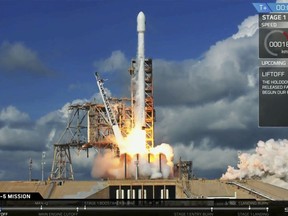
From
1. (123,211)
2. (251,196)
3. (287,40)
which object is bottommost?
(251,196)

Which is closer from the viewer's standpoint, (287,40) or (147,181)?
(287,40)

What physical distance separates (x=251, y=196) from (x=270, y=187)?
63.1 feet

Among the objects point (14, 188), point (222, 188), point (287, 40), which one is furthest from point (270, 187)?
point (287, 40)

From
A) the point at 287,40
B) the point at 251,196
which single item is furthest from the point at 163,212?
the point at 251,196

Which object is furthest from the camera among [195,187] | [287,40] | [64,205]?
[195,187]

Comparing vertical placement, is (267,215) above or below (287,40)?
below

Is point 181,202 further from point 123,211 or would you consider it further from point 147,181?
point 147,181

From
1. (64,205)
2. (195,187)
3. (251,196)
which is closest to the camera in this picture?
(64,205)

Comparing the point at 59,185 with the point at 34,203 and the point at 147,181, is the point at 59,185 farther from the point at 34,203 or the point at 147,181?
the point at 34,203

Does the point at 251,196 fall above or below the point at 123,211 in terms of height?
below

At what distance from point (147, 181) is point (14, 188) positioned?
4038cm

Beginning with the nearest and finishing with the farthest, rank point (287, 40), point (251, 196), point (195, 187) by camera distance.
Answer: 1. point (287, 40)
2. point (251, 196)
3. point (195, 187)

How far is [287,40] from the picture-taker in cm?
8912

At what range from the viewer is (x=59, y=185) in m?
182
